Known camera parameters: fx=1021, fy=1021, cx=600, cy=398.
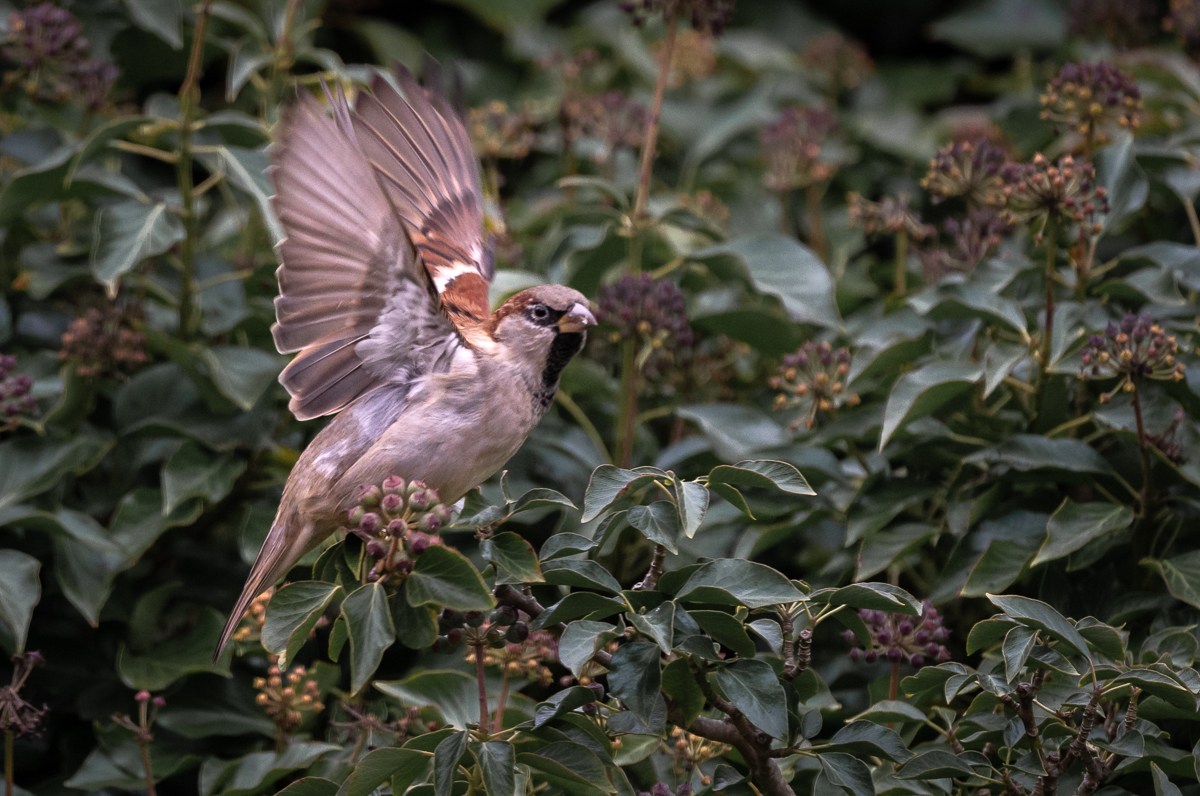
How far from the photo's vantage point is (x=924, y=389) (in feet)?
6.18

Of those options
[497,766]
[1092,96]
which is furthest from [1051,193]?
[497,766]

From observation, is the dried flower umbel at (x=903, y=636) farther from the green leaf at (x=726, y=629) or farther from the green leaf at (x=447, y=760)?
the green leaf at (x=447, y=760)

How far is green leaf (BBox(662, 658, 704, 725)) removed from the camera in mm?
1366

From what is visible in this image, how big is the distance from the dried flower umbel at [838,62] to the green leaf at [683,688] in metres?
2.90

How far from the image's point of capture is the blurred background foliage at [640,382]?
1.89m

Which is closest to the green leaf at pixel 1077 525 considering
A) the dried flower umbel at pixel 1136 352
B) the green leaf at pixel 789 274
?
the dried flower umbel at pixel 1136 352

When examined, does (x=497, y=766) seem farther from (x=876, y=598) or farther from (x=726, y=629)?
(x=876, y=598)

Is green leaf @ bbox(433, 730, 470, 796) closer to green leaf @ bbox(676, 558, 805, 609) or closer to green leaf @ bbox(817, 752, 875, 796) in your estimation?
green leaf @ bbox(676, 558, 805, 609)

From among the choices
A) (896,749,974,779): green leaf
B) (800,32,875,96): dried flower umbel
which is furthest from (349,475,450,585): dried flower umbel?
(800,32,875,96): dried flower umbel

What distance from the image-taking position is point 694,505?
130 centimetres

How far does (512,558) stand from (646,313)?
3.30 feet

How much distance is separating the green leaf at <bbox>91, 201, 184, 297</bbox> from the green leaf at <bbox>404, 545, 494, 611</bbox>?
46.9 inches

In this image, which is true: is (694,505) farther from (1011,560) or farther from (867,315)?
(867,315)

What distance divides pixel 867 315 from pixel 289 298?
4.92 ft
